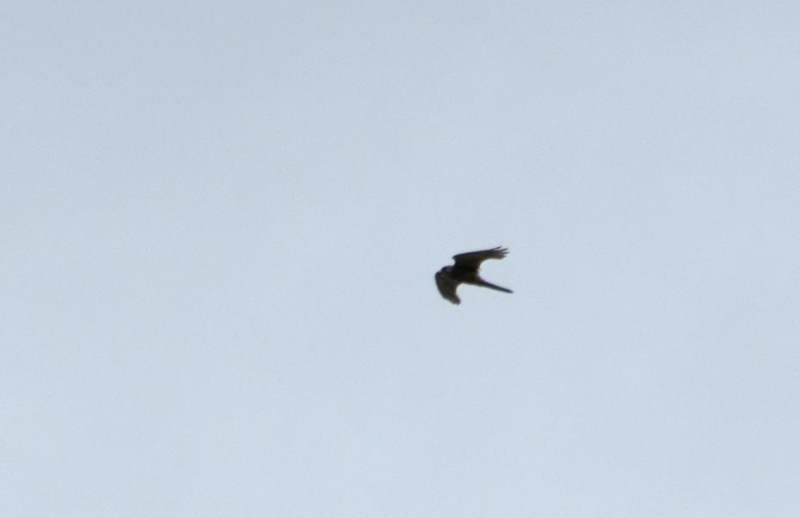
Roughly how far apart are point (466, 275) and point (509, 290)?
1.47 metres

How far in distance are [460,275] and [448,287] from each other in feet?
1.72

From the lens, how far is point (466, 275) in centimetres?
3034

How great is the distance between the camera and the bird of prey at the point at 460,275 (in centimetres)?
3000

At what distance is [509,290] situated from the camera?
29.6 m

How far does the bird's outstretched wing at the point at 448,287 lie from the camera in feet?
99.8

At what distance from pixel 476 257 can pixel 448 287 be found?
51.4 inches

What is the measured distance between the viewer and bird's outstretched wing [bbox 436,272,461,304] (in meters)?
30.4

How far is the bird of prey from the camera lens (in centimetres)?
3000

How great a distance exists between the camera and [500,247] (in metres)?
29.7

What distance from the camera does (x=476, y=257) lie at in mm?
29984

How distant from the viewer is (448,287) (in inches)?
1200

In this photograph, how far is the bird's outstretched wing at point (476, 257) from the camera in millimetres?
29672

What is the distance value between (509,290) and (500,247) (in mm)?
1289
